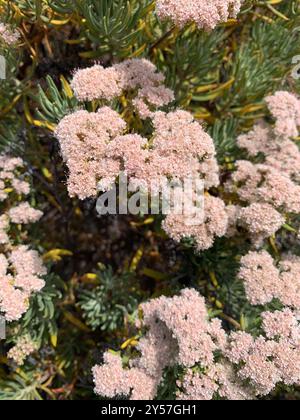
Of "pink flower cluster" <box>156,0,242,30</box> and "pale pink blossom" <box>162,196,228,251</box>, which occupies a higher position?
"pink flower cluster" <box>156,0,242,30</box>

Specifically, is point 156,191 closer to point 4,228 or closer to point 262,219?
point 262,219

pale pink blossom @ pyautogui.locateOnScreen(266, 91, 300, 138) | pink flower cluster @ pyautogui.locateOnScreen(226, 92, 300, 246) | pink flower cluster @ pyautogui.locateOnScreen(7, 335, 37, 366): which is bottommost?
pink flower cluster @ pyautogui.locateOnScreen(7, 335, 37, 366)

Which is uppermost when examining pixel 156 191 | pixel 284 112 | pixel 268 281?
pixel 284 112

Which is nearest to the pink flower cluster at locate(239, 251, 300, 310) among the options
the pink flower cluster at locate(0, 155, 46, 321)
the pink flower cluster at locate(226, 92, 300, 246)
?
the pink flower cluster at locate(226, 92, 300, 246)

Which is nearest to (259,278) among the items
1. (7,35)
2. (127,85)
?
(127,85)

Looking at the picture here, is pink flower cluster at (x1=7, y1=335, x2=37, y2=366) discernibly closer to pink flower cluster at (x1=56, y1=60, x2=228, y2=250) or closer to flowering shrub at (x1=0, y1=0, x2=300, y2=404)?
flowering shrub at (x1=0, y1=0, x2=300, y2=404)

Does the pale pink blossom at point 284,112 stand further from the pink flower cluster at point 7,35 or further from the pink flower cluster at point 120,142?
the pink flower cluster at point 7,35
